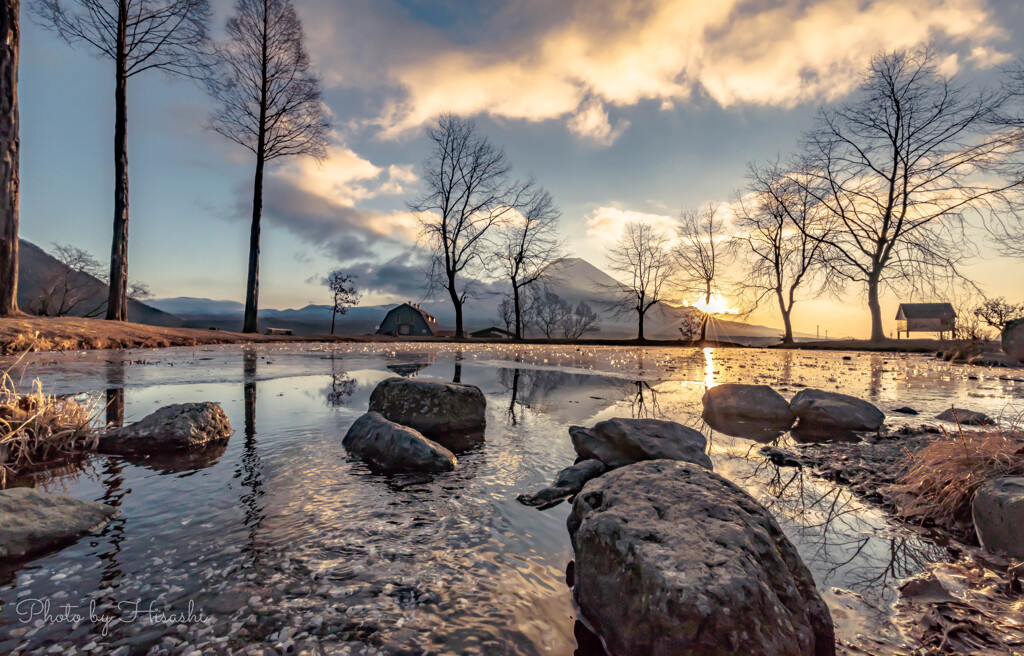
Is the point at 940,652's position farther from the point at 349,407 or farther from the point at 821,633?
the point at 349,407

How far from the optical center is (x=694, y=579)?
1.72 m

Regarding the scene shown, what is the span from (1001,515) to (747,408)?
3753 millimetres

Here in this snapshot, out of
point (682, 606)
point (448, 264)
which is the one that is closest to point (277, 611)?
point (682, 606)

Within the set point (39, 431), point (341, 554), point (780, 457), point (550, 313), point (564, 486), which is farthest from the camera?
point (550, 313)

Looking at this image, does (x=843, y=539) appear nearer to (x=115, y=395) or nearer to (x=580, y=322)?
(x=115, y=395)

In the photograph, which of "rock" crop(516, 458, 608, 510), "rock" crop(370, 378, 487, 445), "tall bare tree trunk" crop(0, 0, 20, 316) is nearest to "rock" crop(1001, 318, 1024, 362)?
"rock" crop(516, 458, 608, 510)

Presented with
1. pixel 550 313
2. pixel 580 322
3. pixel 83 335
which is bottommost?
pixel 83 335

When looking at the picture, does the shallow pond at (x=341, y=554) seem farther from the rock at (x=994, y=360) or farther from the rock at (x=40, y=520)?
the rock at (x=994, y=360)

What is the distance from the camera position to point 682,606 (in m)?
1.65

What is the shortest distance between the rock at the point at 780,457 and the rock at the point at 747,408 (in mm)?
1158

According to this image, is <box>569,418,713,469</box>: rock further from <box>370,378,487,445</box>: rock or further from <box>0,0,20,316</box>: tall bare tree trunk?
<box>0,0,20,316</box>: tall bare tree trunk


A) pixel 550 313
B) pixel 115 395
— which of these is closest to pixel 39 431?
pixel 115 395

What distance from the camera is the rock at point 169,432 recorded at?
3949 millimetres

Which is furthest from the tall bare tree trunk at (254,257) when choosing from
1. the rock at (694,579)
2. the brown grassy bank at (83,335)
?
the rock at (694,579)
